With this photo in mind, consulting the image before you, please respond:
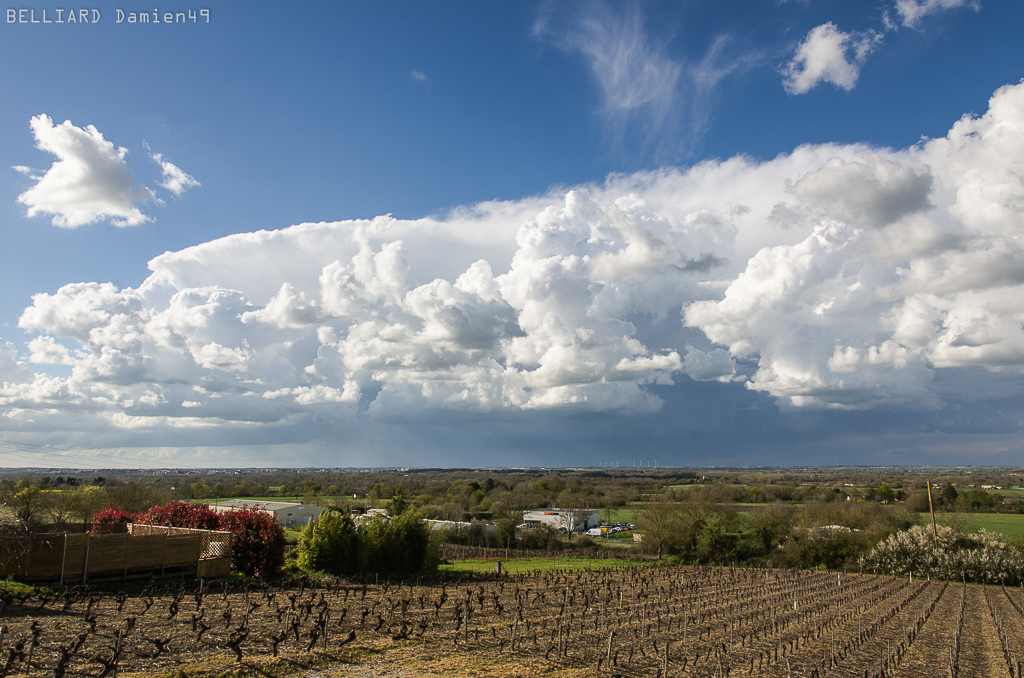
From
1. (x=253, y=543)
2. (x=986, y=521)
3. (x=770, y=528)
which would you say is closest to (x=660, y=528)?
(x=770, y=528)

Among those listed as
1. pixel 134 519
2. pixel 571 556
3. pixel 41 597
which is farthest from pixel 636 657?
pixel 571 556

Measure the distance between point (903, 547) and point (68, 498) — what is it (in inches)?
2489

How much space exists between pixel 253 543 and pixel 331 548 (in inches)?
170

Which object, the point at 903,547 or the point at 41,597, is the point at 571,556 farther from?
the point at 41,597

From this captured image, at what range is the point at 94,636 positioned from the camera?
581 inches

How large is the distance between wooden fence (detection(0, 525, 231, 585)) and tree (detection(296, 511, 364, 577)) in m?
4.94

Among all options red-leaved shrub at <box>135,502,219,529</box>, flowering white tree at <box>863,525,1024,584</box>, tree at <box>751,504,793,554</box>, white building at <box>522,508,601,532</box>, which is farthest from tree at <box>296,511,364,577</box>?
white building at <box>522,508,601,532</box>

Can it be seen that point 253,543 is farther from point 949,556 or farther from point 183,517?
point 949,556

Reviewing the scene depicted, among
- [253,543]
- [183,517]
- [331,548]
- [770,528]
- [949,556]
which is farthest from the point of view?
[770,528]

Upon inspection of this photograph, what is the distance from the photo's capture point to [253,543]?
27609 millimetres

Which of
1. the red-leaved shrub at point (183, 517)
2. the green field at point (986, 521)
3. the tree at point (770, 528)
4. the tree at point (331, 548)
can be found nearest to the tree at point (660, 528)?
the tree at point (770, 528)

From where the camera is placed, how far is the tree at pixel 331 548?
101 ft

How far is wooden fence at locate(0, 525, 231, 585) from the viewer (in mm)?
21172

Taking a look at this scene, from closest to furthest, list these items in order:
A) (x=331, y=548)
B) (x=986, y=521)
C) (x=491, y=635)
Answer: (x=491, y=635) < (x=331, y=548) < (x=986, y=521)
